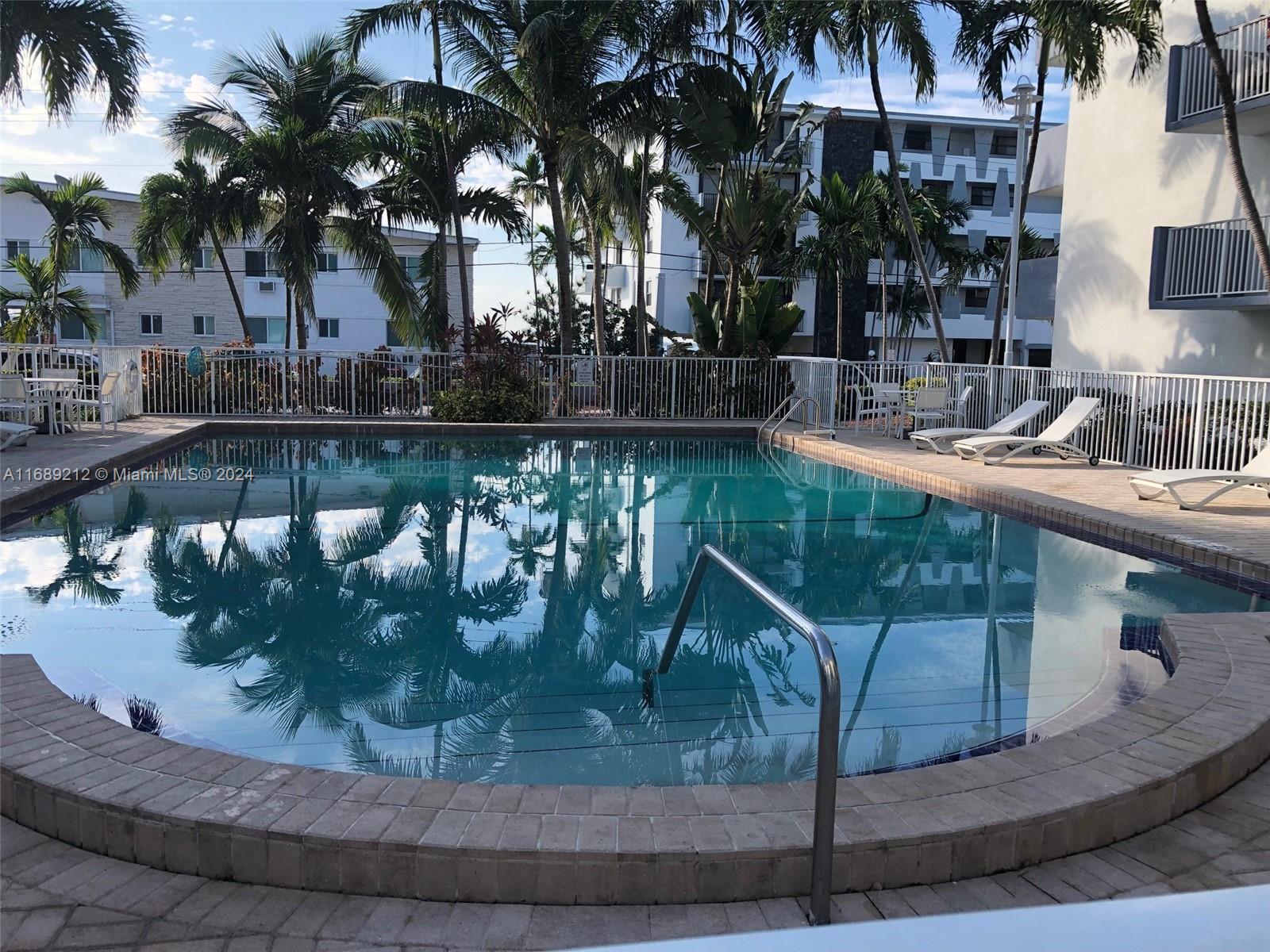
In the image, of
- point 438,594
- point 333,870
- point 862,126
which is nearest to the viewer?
point 333,870

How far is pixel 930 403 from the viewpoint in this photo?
1597cm

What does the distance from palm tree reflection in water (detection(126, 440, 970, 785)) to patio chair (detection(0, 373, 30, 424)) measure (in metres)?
4.46

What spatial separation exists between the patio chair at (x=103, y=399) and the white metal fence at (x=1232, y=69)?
54.9 feet

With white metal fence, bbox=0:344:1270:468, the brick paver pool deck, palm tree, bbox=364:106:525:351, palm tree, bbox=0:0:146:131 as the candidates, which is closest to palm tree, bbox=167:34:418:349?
palm tree, bbox=364:106:525:351

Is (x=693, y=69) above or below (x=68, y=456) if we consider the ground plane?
above

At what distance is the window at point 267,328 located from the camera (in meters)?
35.3

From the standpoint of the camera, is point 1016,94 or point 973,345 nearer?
point 1016,94

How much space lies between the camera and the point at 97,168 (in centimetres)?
2341

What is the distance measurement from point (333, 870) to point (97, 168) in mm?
24858

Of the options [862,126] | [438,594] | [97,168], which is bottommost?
[438,594]

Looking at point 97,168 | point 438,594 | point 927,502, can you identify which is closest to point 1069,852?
point 438,594

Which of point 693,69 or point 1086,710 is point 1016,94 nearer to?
point 693,69

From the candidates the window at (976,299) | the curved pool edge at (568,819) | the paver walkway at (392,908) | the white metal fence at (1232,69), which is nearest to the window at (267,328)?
the white metal fence at (1232,69)

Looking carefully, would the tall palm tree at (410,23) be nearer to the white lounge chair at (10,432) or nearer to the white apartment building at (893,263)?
the white lounge chair at (10,432)
